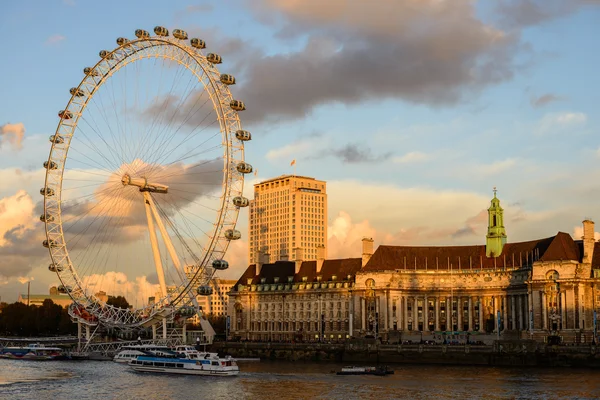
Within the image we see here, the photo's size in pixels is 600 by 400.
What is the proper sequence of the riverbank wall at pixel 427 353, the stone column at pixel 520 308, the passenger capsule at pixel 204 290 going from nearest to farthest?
the passenger capsule at pixel 204 290
the riverbank wall at pixel 427 353
the stone column at pixel 520 308

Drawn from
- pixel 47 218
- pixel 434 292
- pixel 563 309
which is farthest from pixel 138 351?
pixel 563 309

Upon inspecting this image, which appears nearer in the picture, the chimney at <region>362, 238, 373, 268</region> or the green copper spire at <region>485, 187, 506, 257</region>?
the green copper spire at <region>485, 187, 506, 257</region>

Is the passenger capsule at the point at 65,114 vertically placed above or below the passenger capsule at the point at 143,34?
below

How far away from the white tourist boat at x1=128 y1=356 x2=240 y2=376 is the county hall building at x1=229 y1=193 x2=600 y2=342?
174 feet

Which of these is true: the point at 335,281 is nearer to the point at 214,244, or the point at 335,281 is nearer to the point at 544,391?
the point at 214,244

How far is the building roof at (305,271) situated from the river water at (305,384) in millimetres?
58120

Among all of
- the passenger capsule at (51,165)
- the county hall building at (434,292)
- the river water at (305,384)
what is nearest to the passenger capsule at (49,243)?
the passenger capsule at (51,165)

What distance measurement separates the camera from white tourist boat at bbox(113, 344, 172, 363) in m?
110

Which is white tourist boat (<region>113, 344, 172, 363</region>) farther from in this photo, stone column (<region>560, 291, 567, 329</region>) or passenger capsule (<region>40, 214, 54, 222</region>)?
stone column (<region>560, 291, 567, 329</region>)

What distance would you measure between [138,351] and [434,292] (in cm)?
6185

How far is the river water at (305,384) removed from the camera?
7706cm

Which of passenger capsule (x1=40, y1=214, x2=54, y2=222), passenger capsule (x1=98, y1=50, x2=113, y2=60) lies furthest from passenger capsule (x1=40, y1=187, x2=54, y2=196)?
passenger capsule (x1=98, y1=50, x2=113, y2=60)

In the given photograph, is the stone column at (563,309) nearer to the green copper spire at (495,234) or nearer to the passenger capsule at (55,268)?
→ the green copper spire at (495,234)

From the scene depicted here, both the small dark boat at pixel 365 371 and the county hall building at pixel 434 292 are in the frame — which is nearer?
the small dark boat at pixel 365 371
